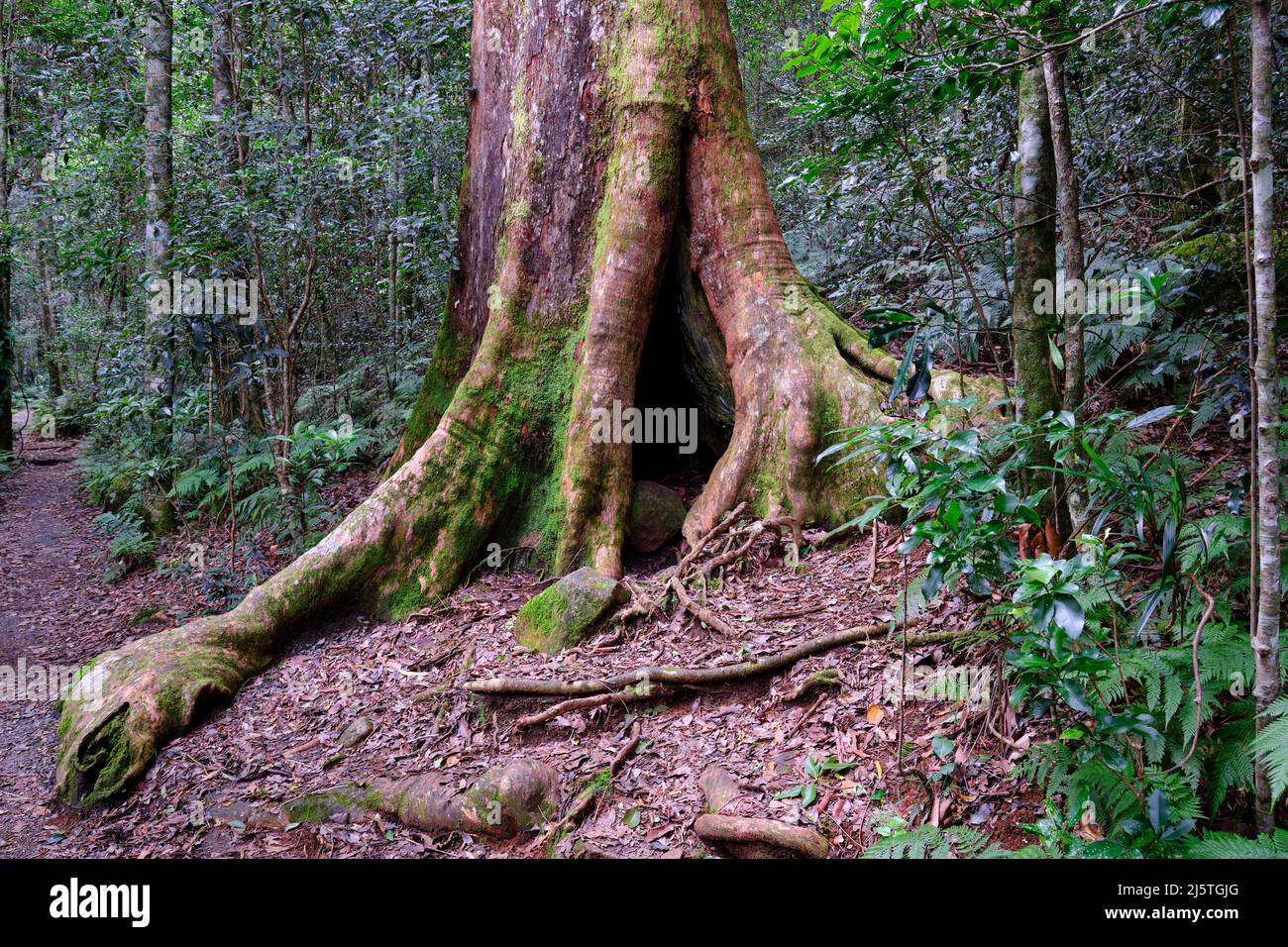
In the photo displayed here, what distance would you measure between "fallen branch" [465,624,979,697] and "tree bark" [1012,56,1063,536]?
0.95 meters

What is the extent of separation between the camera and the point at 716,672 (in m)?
3.89

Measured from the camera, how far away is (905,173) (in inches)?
305

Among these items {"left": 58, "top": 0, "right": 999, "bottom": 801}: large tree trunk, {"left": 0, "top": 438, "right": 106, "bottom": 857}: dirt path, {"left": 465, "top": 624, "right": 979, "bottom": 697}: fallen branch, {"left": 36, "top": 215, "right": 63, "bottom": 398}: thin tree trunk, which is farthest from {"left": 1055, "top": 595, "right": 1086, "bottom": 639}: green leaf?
{"left": 36, "top": 215, "right": 63, "bottom": 398}: thin tree trunk

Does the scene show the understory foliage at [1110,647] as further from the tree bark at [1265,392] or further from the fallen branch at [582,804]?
the fallen branch at [582,804]

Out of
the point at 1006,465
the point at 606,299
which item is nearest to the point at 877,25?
the point at 1006,465

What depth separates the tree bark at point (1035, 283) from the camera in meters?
3.47

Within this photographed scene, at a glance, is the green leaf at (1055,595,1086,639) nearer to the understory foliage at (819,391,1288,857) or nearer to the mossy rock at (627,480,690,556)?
the understory foliage at (819,391,1288,857)

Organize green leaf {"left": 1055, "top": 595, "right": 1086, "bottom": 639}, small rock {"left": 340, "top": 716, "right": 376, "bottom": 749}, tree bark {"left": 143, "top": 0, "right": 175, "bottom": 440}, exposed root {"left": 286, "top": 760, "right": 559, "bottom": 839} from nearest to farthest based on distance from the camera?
green leaf {"left": 1055, "top": 595, "right": 1086, "bottom": 639} → exposed root {"left": 286, "top": 760, "right": 559, "bottom": 839} → small rock {"left": 340, "top": 716, "right": 376, "bottom": 749} → tree bark {"left": 143, "top": 0, "right": 175, "bottom": 440}

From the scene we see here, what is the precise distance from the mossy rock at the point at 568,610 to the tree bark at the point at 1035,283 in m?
2.47

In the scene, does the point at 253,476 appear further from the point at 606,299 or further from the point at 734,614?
the point at 734,614

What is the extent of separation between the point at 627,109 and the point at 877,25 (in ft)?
9.26

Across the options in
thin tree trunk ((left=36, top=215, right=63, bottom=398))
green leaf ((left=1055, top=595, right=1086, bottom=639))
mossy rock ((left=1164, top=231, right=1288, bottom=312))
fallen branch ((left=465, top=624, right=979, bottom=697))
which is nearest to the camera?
green leaf ((left=1055, top=595, right=1086, bottom=639))

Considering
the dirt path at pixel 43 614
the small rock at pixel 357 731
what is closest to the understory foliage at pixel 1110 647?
the small rock at pixel 357 731

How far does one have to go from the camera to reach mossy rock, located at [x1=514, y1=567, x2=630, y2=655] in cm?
467
